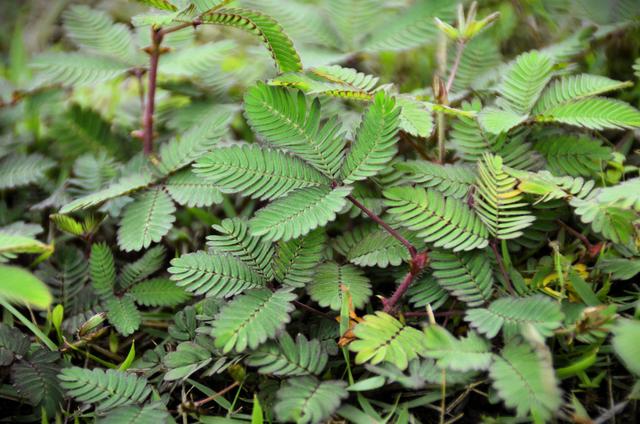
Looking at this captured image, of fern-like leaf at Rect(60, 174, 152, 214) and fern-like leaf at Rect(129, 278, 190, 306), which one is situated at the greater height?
fern-like leaf at Rect(60, 174, 152, 214)

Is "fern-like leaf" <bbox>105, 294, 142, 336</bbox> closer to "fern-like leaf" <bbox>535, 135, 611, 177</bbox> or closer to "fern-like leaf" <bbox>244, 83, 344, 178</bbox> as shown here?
"fern-like leaf" <bbox>244, 83, 344, 178</bbox>

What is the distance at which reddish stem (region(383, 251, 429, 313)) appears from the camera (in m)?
1.23

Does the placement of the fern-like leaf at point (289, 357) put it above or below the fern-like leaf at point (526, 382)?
below

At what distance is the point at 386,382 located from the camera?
1211mm

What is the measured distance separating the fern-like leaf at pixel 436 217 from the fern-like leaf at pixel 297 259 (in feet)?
0.67

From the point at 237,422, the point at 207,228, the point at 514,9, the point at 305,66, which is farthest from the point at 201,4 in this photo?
the point at 514,9

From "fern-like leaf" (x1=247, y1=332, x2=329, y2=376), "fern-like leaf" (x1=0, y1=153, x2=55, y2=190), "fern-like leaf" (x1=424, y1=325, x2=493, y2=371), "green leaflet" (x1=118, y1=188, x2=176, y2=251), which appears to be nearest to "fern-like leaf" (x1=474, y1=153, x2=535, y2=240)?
"fern-like leaf" (x1=424, y1=325, x2=493, y2=371)

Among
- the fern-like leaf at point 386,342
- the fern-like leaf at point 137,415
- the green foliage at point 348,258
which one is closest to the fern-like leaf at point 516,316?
the green foliage at point 348,258

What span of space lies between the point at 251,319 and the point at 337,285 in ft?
0.78

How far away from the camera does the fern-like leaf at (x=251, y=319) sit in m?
1.11

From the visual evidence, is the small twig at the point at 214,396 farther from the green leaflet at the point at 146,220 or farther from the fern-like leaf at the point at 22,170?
the fern-like leaf at the point at 22,170

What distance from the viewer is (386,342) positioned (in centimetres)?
114

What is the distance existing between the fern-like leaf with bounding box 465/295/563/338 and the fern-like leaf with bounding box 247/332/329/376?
1.14 ft

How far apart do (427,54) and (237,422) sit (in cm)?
158
